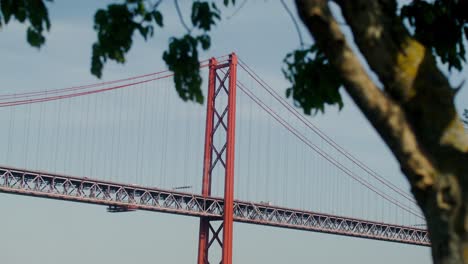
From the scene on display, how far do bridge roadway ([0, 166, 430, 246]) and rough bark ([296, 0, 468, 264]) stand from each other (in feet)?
152

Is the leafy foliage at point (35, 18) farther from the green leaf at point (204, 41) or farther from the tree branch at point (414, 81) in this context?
the tree branch at point (414, 81)

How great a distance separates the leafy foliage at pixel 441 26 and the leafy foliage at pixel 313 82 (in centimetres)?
82

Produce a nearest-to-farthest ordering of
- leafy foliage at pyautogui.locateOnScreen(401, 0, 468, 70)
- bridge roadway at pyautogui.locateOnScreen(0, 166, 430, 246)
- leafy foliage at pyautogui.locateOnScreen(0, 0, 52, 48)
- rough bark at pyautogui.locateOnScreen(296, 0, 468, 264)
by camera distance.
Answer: rough bark at pyautogui.locateOnScreen(296, 0, 468, 264) < leafy foliage at pyautogui.locateOnScreen(0, 0, 52, 48) < leafy foliage at pyautogui.locateOnScreen(401, 0, 468, 70) < bridge roadway at pyautogui.locateOnScreen(0, 166, 430, 246)

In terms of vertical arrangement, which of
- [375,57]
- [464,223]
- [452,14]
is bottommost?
[464,223]

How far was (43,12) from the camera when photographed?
13.8 ft

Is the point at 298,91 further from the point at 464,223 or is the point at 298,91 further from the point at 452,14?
the point at 464,223

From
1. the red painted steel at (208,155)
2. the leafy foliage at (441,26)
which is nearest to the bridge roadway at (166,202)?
the red painted steel at (208,155)

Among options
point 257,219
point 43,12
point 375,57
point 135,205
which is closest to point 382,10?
point 375,57

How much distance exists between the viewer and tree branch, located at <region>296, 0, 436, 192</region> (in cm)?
338

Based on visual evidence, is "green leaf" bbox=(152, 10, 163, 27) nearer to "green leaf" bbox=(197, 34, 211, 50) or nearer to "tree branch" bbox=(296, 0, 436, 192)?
"green leaf" bbox=(197, 34, 211, 50)

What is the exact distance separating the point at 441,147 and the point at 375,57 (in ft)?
1.40

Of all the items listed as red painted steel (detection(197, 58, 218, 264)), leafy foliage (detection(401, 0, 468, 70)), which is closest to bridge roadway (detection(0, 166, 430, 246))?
red painted steel (detection(197, 58, 218, 264))

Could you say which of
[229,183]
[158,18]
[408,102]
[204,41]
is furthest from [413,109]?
[229,183]

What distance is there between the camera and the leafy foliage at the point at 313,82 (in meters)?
4.37
